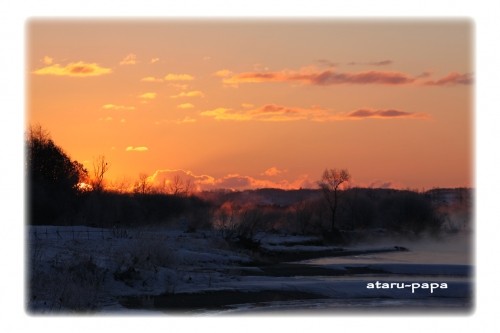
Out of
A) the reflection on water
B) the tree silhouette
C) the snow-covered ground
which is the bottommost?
the snow-covered ground

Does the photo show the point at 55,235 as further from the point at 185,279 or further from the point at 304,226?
the point at 304,226

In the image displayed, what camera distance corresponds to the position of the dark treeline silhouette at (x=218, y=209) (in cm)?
4744

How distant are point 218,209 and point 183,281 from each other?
28.7 metres

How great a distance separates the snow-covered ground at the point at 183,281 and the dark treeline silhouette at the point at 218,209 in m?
10.9

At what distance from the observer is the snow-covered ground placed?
19.0 m

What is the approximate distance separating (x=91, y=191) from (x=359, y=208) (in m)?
19.2

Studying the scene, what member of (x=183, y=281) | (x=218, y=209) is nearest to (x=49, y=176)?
(x=218, y=209)

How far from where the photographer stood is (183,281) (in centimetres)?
2400

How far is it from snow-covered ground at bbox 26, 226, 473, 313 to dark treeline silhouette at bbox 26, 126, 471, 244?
10928 mm

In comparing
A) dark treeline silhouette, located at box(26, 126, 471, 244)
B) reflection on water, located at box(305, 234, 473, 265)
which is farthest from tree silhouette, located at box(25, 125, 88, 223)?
reflection on water, located at box(305, 234, 473, 265)

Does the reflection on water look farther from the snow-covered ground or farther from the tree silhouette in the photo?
the tree silhouette
